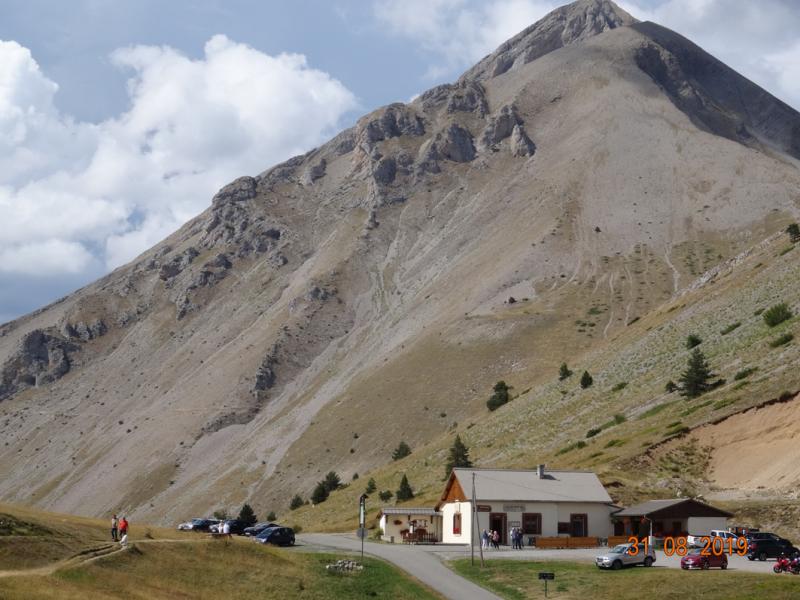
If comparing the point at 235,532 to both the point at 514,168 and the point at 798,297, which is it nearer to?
the point at 798,297

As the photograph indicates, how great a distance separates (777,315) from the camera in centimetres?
7931

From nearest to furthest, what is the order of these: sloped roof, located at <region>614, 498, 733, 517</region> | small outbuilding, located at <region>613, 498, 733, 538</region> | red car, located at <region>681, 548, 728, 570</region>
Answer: red car, located at <region>681, 548, 728, 570</region>
small outbuilding, located at <region>613, 498, 733, 538</region>
sloped roof, located at <region>614, 498, 733, 517</region>

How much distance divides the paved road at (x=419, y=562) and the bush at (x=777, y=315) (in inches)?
1571

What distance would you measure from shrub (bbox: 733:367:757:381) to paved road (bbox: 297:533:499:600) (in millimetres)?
31304

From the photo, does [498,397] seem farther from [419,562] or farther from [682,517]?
[419,562]

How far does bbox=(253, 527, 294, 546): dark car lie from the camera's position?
53.5 m

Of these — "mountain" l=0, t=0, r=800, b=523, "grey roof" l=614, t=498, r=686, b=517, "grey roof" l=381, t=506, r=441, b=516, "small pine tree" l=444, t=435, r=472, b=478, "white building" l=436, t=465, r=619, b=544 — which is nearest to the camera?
"grey roof" l=614, t=498, r=686, b=517

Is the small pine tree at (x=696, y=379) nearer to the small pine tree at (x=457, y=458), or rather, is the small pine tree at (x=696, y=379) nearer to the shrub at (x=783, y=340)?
the shrub at (x=783, y=340)

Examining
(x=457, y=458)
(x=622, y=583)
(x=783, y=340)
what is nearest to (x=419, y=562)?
(x=622, y=583)

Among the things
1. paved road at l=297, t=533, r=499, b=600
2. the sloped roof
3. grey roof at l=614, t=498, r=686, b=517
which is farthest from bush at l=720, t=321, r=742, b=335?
paved road at l=297, t=533, r=499, b=600

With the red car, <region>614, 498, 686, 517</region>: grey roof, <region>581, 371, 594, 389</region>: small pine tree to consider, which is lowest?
the red car

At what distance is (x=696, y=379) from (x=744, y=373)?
11.9ft

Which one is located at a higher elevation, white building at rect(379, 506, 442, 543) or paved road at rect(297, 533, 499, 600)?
white building at rect(379, 506, 442, 543)

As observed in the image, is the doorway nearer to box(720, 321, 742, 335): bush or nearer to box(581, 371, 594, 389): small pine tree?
box(581, 371, 594, 389): small pine tree
